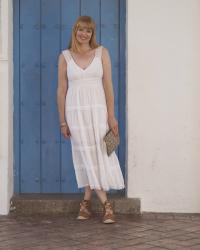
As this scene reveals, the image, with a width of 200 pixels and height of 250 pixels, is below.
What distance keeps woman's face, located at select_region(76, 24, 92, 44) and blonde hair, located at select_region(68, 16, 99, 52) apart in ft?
0.07

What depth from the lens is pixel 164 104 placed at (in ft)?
22.5

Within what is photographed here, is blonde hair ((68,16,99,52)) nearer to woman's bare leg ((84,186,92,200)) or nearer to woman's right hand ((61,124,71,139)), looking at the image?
woman's right hand ((61,124,71,139))

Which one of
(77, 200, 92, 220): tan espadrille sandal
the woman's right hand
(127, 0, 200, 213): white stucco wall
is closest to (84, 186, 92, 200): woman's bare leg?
(77, 200, 92, 220): tan espadrille sandal

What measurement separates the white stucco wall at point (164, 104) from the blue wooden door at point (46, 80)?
351 mm

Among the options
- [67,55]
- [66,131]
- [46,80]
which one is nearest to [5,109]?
[46,80]

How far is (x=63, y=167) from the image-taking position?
7.25 m

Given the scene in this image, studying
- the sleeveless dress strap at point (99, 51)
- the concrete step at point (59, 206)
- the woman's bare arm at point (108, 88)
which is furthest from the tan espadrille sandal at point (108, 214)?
the sleeveless dress strap at point (99, 51)

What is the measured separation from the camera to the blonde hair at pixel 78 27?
21.0 feet

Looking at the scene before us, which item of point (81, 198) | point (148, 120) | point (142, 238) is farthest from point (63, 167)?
point (142, 238)

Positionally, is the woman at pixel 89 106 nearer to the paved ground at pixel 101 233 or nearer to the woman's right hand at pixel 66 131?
the woman's right hand at pixel 66 131

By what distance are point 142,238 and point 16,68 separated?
2.42 meters

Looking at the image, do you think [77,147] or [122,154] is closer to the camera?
[77,147]

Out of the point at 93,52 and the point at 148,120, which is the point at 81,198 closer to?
the point at 148,120

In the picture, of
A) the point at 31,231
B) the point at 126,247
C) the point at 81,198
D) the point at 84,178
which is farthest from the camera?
the point at 81,198
